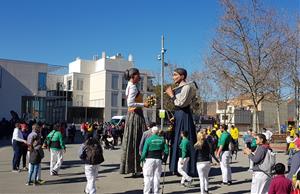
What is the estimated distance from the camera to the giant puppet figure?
1212cm

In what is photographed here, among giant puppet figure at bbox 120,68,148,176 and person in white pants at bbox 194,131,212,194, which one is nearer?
person in white pants at bbox 194,131,212,194

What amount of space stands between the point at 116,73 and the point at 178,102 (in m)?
58.2

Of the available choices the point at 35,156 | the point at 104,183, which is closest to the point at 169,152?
the point at 104,183

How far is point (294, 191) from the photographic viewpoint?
23.7 ft

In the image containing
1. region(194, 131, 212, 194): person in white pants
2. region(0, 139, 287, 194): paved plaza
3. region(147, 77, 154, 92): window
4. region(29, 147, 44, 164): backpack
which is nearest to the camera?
region(194, 131, 212, 194): person in white pants

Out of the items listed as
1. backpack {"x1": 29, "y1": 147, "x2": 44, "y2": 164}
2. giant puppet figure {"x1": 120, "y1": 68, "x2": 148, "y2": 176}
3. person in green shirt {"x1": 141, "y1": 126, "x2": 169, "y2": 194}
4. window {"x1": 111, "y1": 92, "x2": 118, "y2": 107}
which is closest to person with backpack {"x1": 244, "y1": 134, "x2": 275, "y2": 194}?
person in green shirt {"x1": 141, "y1": 126, "x2": 169, "y2": 194}

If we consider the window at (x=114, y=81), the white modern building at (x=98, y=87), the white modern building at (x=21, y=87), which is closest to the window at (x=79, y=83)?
the white modern building at (x=98, y=87)

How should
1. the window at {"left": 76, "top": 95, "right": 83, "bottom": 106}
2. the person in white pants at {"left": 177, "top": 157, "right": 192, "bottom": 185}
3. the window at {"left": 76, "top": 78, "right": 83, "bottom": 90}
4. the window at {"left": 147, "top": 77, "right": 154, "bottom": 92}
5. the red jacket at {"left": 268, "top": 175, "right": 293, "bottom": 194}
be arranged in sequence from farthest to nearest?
the window at {"left": 147, "top": 77, "right": 154, "bottom": 92}
the window at {"left": 76, "top": 78, "right": 83, "bottom": 90}
the window at {"left": 76, "top": 95, "right": 83, "bottom": 106}
the person in white pants at {"left": 177, "top": 157, "right": 192, "bottom": 185}
the red jacket at {"left": 268, "top": 175, "right": 293, "bottom": 194}

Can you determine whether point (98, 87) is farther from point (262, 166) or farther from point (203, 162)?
point (262, 166)

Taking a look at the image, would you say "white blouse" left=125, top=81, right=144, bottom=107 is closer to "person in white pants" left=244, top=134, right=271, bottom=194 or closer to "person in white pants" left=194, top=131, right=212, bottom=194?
"person in white pants" left=194, top=131, right=212, bottom=194

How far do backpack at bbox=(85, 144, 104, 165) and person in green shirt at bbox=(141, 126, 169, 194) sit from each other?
1082mm

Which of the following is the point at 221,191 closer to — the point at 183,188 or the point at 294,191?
the point at 183,188

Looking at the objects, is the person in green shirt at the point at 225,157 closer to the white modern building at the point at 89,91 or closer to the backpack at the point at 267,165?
the backpack at the point at 267,165

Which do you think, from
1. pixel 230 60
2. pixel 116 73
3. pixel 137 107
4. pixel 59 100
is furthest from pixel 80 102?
pixel 137 107
